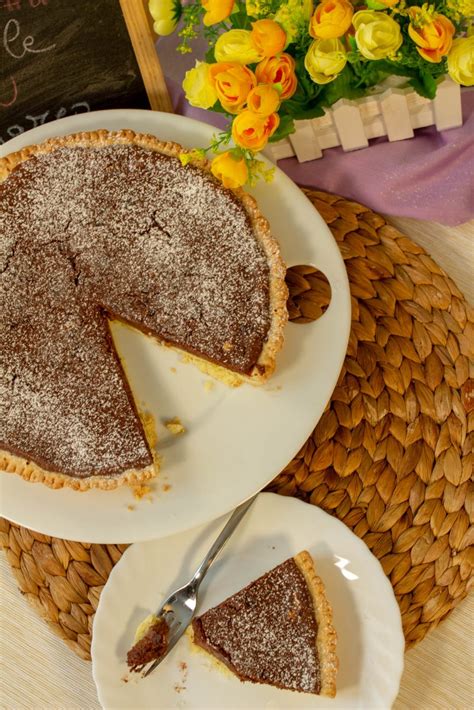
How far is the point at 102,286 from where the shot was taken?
2.42 metres

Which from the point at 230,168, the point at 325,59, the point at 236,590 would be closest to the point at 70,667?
the point at 236,590

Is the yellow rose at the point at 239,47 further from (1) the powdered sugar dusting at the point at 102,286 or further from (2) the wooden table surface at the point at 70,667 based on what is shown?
(2) the wooden table surface at the point at 70,667

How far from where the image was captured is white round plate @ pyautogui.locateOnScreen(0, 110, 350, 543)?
235cm

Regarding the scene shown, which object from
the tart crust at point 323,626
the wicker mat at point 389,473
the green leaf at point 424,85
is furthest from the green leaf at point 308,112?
the tart crust at point 323,626

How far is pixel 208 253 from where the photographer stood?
93.0 inches

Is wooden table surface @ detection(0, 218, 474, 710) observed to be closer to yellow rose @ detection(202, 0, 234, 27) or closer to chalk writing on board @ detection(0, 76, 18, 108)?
chalk writing on board @ detection(0, 76, 18, 108)

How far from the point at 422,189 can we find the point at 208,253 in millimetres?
808

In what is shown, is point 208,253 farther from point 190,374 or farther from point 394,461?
point 394,461

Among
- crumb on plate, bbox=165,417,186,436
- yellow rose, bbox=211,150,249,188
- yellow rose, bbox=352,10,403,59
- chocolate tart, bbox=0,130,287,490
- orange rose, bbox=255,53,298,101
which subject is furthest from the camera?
crumb on plate, bbox=165,417,186,436

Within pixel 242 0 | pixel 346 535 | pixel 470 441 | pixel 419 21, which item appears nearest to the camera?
pixel 419 21

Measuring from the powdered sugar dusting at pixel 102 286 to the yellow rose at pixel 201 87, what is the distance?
0.32 metres

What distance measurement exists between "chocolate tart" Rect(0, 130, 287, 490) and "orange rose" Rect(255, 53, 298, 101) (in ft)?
1.31

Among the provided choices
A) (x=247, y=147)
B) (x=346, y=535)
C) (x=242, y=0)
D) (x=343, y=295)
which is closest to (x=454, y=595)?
(x=346, y=535)

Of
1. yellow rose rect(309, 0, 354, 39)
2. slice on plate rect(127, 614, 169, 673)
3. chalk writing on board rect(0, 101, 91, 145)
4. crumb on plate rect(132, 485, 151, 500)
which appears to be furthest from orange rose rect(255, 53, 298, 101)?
slice on plate rect(127, 614, 169, 673)
